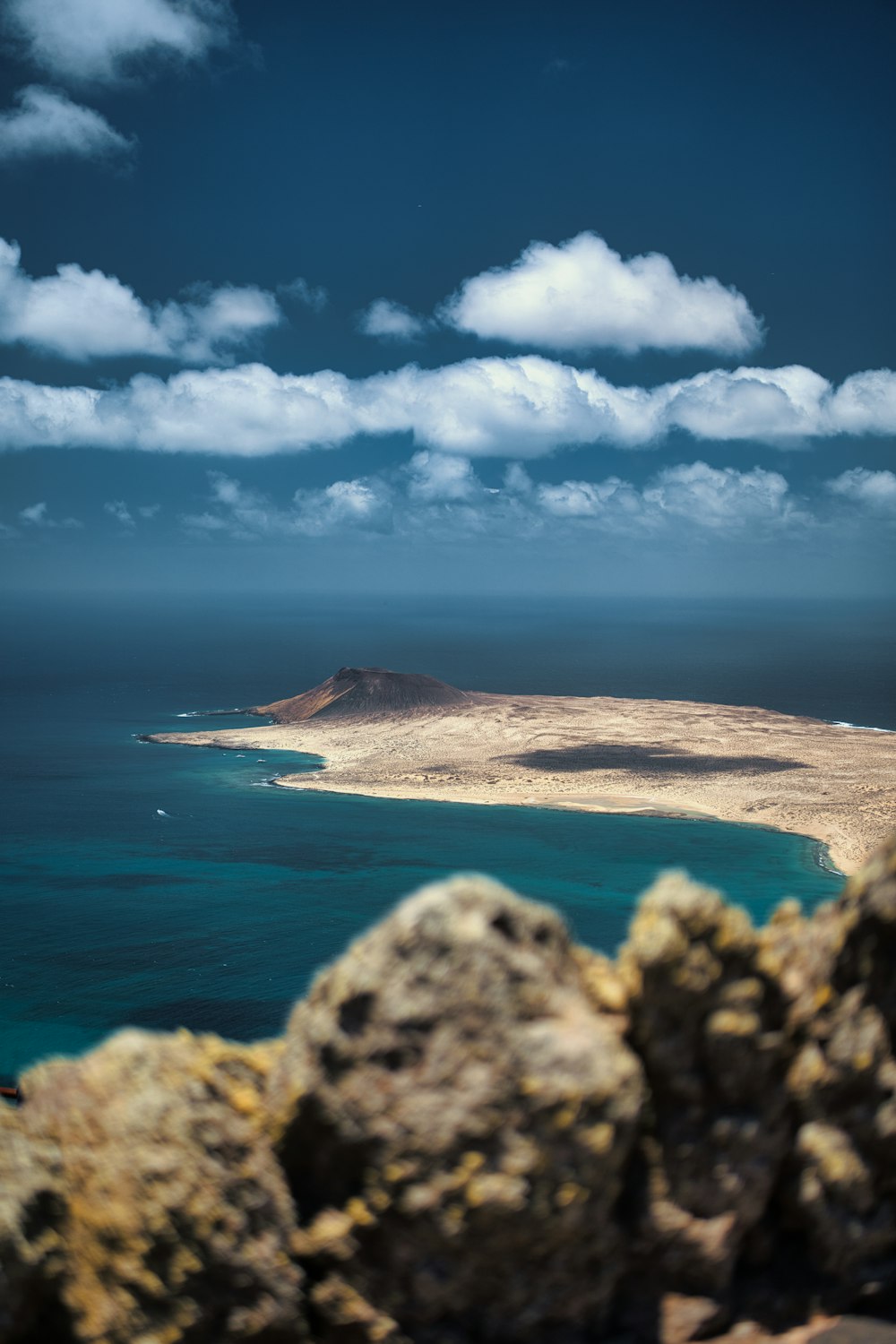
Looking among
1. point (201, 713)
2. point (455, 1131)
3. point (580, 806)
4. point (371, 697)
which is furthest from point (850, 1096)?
point (201, 713)

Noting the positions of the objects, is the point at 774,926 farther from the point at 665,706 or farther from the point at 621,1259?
the point at 665,706

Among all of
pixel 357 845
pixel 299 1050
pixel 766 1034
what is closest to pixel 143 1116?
pixel 299 1050

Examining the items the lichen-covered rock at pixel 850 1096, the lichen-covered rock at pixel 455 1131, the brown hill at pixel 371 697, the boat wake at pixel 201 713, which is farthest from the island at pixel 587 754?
the lichen-covered rock at pixel 455 1131

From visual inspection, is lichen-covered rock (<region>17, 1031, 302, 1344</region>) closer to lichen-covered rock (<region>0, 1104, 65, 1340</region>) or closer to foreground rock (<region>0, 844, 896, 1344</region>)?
foreground rock (<region>0, 844, 896, 1344</region>)

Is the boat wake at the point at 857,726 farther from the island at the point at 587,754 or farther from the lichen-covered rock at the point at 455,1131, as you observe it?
the lichen-covered rock at the point at 455,1131

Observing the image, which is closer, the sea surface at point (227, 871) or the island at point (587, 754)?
the sea surface at point (227, 871)

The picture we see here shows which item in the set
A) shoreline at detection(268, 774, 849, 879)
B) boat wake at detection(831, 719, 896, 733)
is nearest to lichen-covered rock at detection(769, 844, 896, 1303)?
shoreline at detection(268, 774, 849, 879)
